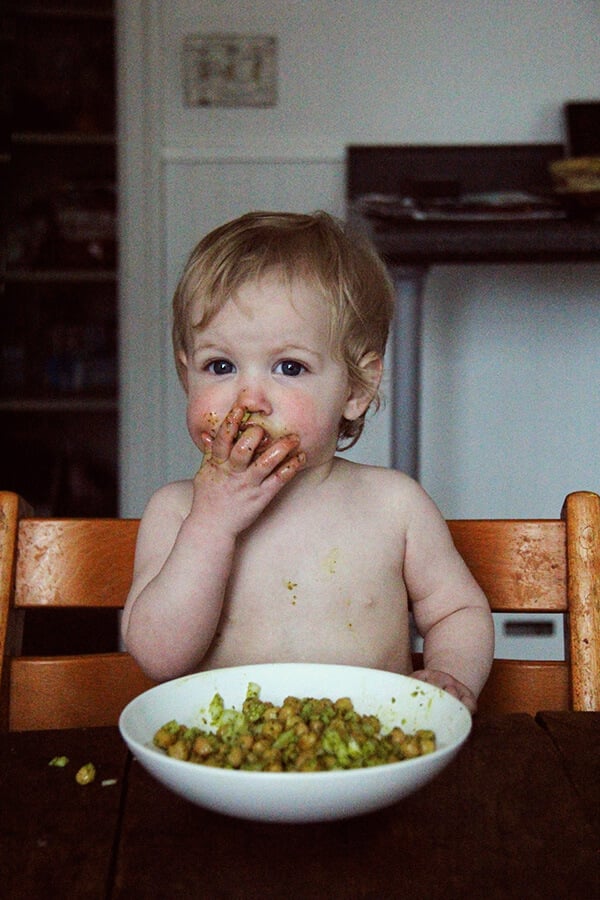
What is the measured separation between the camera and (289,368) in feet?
3.27

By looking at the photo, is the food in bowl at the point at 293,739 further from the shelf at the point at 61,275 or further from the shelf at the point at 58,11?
the shelf at the point at 58,11

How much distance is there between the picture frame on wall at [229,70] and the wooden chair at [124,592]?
70.7 inches

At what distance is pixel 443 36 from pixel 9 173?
1924 millimetres

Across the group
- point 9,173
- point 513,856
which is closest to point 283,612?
point 513,856

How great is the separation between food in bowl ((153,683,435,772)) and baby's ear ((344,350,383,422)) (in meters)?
0.42

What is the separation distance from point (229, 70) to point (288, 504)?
1.77 m

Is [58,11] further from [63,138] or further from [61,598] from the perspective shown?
[61,598]

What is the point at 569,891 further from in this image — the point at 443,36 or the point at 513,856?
the point at 443,36

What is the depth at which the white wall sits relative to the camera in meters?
2.59

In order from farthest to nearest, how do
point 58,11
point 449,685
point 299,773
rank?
point 58,11 < point 449,685 < point 299,773

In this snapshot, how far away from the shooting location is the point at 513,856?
0.58 metres

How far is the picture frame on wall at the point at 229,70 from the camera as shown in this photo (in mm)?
2576

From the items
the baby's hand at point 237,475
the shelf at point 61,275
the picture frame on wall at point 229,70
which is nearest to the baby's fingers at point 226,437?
the baby's hand at point 237,475

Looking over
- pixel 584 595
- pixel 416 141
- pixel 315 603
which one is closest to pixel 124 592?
pixel 315 603
